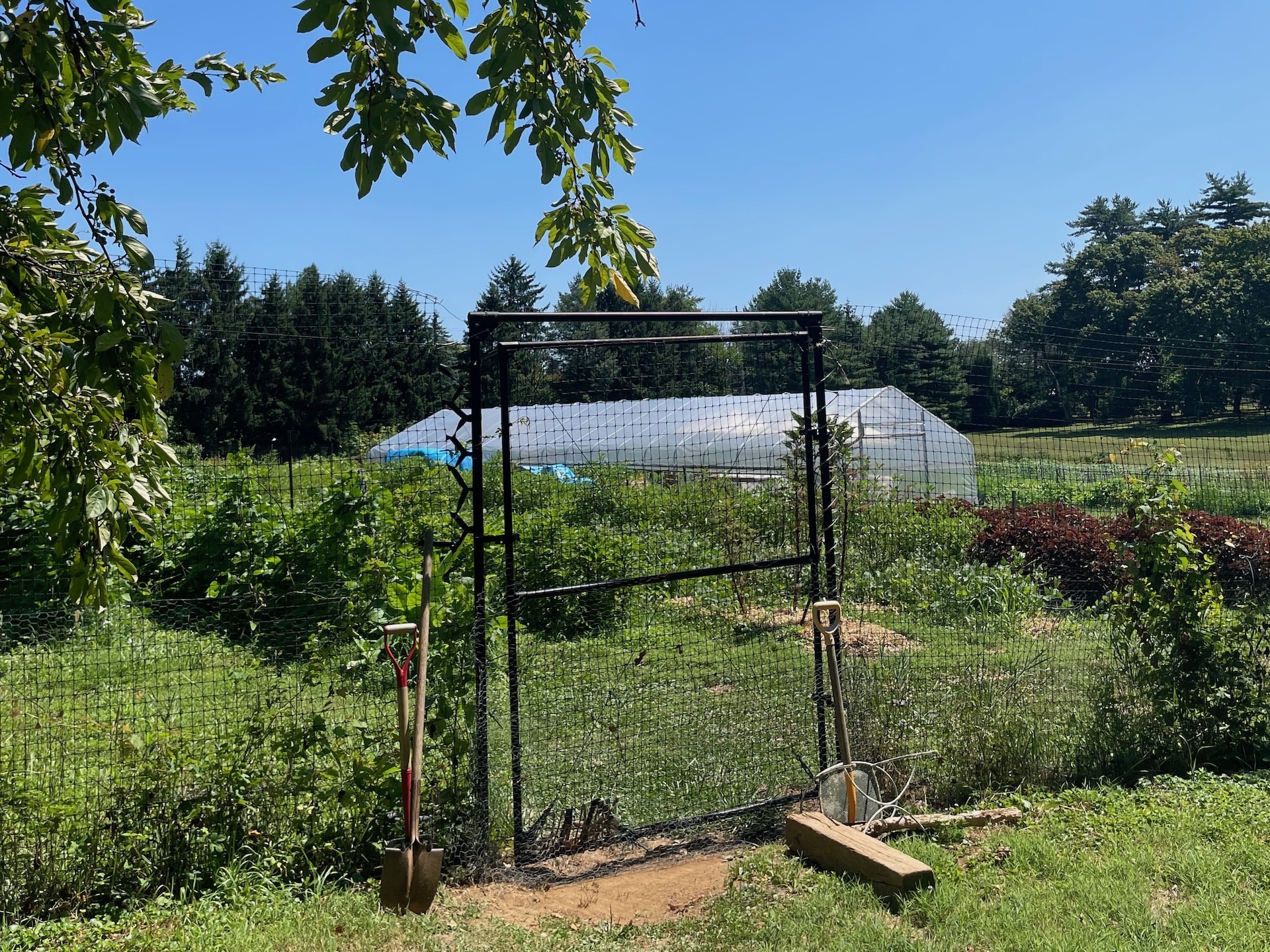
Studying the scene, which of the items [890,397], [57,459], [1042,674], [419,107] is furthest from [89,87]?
[890,397]

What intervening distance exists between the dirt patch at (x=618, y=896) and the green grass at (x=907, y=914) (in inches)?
4.4

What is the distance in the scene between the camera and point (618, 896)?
415cm

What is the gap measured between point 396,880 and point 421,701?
669 mm

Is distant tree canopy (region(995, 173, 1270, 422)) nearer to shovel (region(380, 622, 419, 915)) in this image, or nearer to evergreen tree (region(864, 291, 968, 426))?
evergreen tree (region(864, 291, 968, 426))

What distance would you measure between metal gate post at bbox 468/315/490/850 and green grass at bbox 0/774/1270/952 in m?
0.45

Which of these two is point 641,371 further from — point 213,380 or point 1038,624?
point 213,380

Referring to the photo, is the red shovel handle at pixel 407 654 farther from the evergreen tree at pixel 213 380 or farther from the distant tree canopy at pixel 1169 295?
the distant tree canopy at pixel 1169 295

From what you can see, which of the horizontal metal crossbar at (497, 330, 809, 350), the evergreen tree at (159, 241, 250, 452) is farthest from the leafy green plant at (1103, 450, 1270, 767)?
the evergreen tree at (159, 241, 250, 452)

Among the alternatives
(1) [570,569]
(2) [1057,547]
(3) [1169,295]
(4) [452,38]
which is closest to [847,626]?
(1) [570,569]

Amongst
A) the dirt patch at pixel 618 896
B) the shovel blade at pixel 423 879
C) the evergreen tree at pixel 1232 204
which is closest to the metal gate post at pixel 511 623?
the dirt patch at pixel 618 896

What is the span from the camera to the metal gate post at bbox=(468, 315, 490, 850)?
4.23m

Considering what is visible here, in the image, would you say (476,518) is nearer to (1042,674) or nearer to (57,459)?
(57,459)

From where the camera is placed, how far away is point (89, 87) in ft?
7.29

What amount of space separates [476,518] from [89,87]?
242cm
